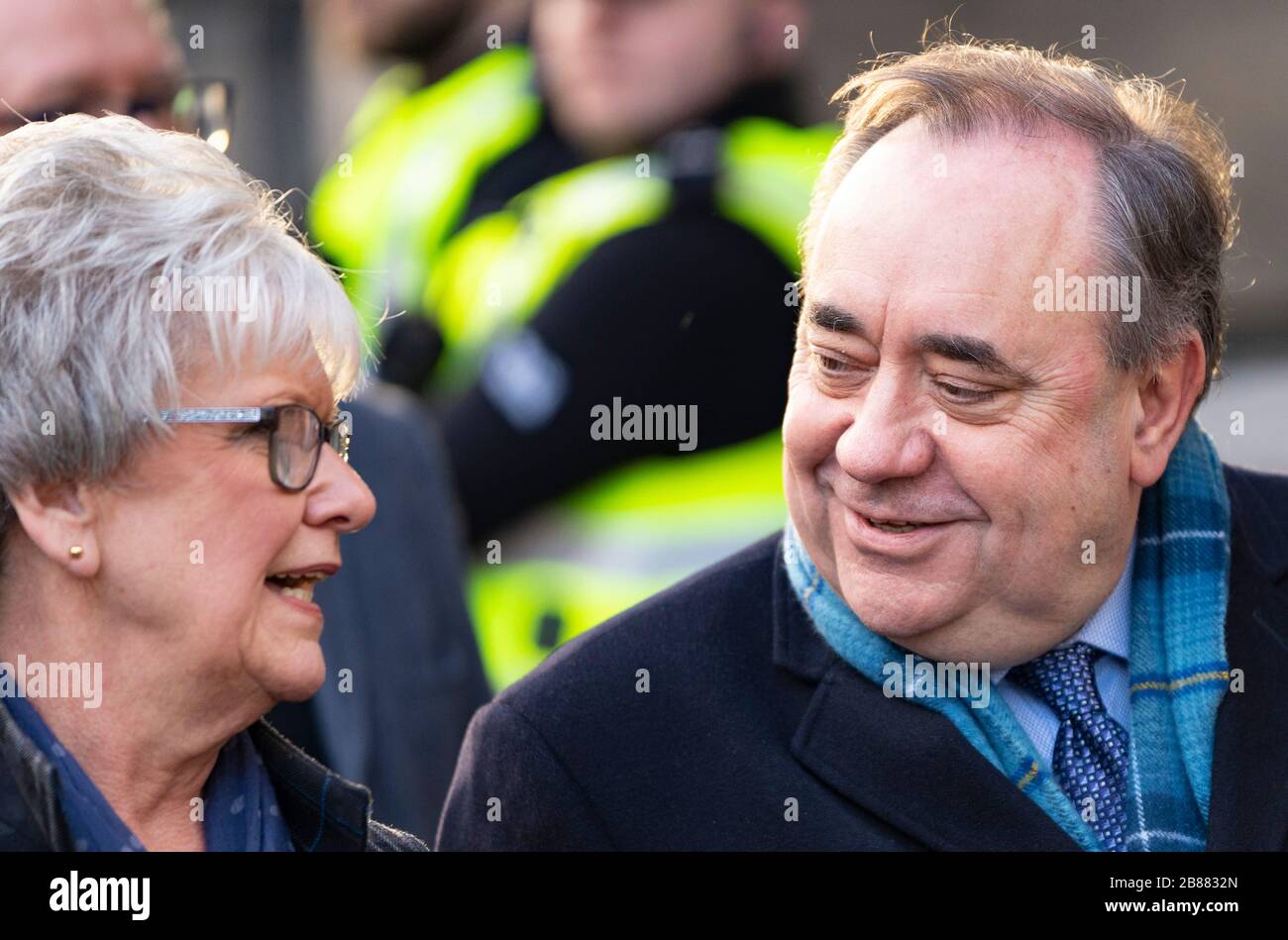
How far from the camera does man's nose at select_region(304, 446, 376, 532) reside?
2.37 meters

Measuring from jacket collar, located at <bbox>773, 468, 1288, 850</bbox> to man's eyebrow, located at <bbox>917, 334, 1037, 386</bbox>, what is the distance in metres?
0.50

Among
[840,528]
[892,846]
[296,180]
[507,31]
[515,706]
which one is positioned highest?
[507,31]

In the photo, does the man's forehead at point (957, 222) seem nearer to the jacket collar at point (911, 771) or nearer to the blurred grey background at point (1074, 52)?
the jacket collar at point (911, 771)

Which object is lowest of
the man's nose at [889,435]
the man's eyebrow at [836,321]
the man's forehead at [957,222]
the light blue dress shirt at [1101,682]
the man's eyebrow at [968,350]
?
the light blue dress shirt at [1101,682]

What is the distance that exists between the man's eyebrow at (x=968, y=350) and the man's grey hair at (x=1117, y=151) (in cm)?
18

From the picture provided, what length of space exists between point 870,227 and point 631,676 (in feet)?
2.47

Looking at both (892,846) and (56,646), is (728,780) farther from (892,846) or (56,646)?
(56,646)

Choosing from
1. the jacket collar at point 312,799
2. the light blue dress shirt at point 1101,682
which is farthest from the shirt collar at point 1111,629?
the jacket collar at point 312,799

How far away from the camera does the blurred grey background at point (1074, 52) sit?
4742 millimetres

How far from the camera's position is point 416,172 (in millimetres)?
4789

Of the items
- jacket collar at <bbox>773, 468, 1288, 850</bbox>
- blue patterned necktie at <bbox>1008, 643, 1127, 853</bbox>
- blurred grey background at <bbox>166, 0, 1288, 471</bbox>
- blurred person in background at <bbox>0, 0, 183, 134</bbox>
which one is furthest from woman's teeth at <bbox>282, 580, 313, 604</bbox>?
blurred grey background at <bbox>166, 0, 1288, 471</bbox>

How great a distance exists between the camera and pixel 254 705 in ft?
7.76

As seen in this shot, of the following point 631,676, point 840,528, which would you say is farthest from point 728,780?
point 840,528

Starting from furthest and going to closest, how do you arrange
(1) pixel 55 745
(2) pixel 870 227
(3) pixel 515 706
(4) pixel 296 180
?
(4) pixel 296 180 → (3) pixel 515 706 → (2) pixel 870 227 → (1) pixel 55 745
